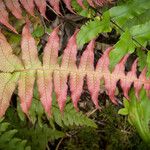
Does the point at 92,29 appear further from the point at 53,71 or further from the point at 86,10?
the point at 53,71

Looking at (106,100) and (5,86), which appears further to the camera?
(106,100)

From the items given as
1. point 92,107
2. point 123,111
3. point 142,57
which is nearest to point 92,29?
point 142,57

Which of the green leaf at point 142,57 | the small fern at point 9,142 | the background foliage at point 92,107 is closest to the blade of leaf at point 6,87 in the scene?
the background foliage at point 92,107

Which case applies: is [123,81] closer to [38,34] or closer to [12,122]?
[38,34]

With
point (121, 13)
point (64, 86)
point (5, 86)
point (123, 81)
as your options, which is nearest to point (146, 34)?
point (121, 13)

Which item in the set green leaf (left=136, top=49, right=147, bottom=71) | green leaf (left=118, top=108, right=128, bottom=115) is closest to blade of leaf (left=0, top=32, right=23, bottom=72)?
green leaf (left=136, top=49, right=147, bottom=71)

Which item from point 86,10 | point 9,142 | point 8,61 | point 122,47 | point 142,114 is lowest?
point 9,142

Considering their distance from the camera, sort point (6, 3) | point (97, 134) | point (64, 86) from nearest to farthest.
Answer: point (64, 86) → point (6, 3) → point (97, 134)

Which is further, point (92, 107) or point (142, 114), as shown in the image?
point (92, 107)

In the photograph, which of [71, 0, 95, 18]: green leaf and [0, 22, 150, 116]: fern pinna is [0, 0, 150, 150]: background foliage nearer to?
[71, 0, 95, 18]: green leaf

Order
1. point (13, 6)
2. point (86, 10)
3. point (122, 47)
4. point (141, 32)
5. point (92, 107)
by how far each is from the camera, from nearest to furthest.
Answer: point (13, 6) → point (122, 47) → point (141, 32) → point (86, 10) → point (92, 107)

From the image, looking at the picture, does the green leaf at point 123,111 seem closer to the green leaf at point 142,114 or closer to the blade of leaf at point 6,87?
the green leaf at point 142,114
